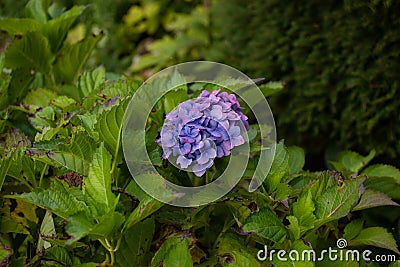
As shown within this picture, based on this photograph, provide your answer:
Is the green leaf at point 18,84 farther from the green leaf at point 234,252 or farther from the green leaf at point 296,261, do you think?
the green leaf at point 296,261

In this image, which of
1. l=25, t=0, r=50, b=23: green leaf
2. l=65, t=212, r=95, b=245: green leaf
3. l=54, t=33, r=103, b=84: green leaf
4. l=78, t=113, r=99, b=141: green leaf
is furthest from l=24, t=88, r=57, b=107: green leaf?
l=65, t=212, r=95, b=245: green leaf

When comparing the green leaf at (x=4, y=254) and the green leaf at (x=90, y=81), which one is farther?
the green leaf at (x=90, y=81)

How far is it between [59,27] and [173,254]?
3.02 feet

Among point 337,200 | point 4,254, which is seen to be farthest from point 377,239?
point 4,254

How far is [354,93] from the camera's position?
1.99m

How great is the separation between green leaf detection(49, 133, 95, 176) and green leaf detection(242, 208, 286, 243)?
358mm

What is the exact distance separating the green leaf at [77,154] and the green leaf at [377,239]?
0.63 meters

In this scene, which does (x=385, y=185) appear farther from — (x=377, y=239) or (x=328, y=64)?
(x=328, y=64)

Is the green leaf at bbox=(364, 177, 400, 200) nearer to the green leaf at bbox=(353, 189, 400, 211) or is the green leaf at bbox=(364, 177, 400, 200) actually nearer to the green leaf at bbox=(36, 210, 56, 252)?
the green leaf at bbox=(353, 189, 400, 211)

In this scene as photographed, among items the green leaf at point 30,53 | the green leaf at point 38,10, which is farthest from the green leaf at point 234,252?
the green leaf at point 38,10

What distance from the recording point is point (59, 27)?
1658mm

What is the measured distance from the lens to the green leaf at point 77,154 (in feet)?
3.63

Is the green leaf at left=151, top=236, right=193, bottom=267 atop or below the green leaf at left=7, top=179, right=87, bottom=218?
below

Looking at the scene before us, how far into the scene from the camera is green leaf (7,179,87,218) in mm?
1017
